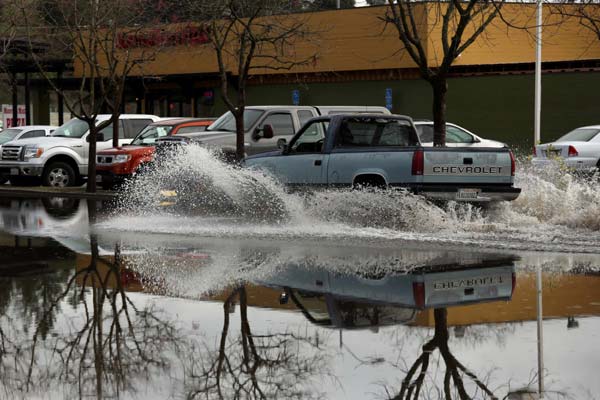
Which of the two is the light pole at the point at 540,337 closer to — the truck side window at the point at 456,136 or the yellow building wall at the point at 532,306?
the yellow building wall at the point at 532,306

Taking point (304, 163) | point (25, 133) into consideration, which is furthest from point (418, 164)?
→ point (25, 133)

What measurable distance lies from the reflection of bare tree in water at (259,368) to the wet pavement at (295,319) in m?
0.01

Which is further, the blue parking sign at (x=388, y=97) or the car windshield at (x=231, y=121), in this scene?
the blue parking sign at (x=388, y=97)

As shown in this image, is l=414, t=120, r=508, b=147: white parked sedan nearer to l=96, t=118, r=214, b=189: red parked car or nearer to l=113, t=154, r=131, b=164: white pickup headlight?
l=96, t=118, r=214, b=189: red parked car

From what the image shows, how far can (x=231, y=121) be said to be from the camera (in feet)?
81.8

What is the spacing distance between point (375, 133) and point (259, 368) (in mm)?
10621

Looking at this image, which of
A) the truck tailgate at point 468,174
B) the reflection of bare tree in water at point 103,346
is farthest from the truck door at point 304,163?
the reflection of bare tree in water at point 103,346

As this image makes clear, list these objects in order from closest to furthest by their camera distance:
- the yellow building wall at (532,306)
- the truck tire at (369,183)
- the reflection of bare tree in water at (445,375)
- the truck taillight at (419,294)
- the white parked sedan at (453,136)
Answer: the reflection of bare tree in water at (445,375) → the yellow building wall at (532,306) → the truck taillight at (419,294) → the truck tire at (369,183) → the white parked sedan at (453,136)

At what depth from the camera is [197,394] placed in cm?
644

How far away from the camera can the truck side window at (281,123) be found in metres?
23.8

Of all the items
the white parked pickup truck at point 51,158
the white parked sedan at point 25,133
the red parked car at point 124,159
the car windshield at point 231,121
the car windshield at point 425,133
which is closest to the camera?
the car windshield at point 231,121

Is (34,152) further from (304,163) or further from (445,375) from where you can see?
(445,375)

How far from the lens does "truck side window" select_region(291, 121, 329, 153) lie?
57.8ft

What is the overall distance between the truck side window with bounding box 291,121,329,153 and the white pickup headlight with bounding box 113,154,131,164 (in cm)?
650
